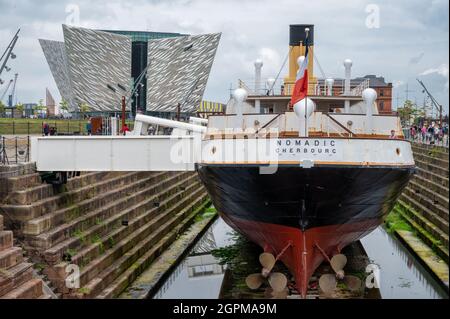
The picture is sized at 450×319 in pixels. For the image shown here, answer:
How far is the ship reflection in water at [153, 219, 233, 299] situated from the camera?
19.1 metres

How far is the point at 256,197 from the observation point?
690 inches

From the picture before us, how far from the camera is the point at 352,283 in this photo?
19031mm

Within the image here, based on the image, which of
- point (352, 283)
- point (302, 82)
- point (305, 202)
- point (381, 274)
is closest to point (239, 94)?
point (302, 82)

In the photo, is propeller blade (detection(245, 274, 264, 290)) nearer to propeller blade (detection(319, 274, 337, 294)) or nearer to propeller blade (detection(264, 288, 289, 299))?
propeller blade (detection(264, 288, 289, 299))

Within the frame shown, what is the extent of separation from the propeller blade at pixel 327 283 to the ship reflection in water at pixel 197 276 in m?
3.84

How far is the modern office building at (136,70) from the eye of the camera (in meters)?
109

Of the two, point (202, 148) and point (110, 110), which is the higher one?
point (110, 110)

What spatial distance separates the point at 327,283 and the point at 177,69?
330 feet

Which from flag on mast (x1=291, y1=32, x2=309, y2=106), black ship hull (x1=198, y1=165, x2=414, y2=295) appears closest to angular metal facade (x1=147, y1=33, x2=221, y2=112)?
black ship hull (x1=198, y1=165, x2=414, y2=295)


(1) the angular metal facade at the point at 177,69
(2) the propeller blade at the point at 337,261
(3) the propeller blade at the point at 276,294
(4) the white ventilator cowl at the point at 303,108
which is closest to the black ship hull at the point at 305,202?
(2) the propeller blade at the point at 337,261

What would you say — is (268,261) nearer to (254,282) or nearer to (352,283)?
(254,282)
